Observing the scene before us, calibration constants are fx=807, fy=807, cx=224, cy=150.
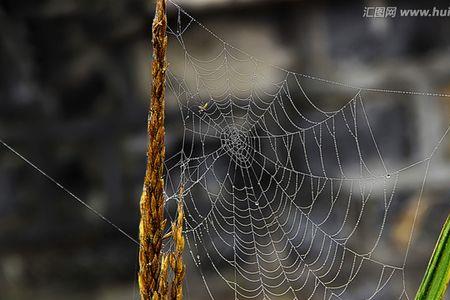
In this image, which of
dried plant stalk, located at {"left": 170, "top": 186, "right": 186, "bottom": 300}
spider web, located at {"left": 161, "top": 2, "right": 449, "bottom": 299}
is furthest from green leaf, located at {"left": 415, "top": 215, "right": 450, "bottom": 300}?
spider web, located at {"left": 161, "top": 2, "right": 449, "bottom": 299}

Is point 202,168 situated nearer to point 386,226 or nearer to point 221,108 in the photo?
point 221,108

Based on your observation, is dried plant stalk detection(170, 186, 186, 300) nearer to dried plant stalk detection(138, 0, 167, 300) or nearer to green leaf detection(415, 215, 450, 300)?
dried plant stalk detection(138, 0, 167, 300)

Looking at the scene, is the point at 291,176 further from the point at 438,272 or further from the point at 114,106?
the point at 438,272

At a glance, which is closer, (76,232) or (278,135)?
(278,135)

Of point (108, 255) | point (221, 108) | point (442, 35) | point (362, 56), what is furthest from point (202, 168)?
point (442, 35)

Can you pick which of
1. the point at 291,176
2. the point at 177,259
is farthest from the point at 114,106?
the point at 177,259
